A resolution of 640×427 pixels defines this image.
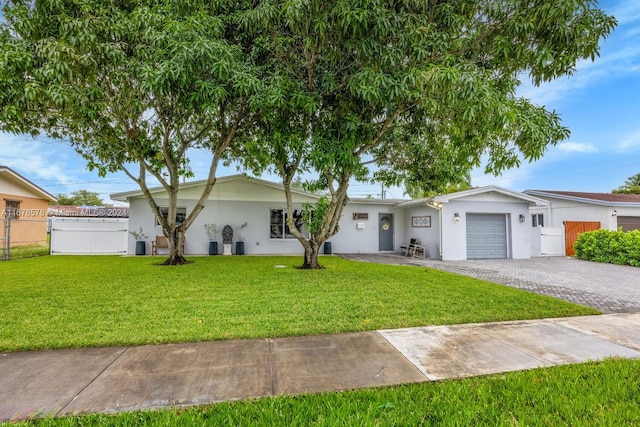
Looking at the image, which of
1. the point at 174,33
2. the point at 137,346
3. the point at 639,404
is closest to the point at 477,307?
the point at 639,404

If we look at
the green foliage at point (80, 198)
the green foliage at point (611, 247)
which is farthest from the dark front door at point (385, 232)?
the green foliage at point (80, 198)

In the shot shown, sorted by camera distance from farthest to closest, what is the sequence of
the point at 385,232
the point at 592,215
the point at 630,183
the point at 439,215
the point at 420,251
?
the point at 630,183 → the point at 385,232 → the point at 592,215 → the point at 420,251 → the point at 439,215

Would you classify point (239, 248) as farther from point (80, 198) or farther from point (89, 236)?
point (80, 198)

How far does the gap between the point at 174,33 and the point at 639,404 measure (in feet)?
25.9

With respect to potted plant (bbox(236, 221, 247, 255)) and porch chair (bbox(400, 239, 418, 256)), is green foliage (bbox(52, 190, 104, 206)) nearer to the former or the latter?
potted plant (bbox(236, 221, 247, 255))

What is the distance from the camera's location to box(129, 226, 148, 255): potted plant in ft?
42.2

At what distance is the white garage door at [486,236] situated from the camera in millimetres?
13242

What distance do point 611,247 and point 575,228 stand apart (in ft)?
11.5

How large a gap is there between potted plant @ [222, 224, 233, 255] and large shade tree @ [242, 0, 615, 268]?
6.27m

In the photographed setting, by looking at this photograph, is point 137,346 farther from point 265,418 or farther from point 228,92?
point 228,92

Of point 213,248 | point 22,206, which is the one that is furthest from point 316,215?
point 22,206

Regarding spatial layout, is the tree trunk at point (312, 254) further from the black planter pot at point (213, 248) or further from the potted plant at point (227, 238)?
the black planter pot at point (213, 248)

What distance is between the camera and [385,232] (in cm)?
1554
